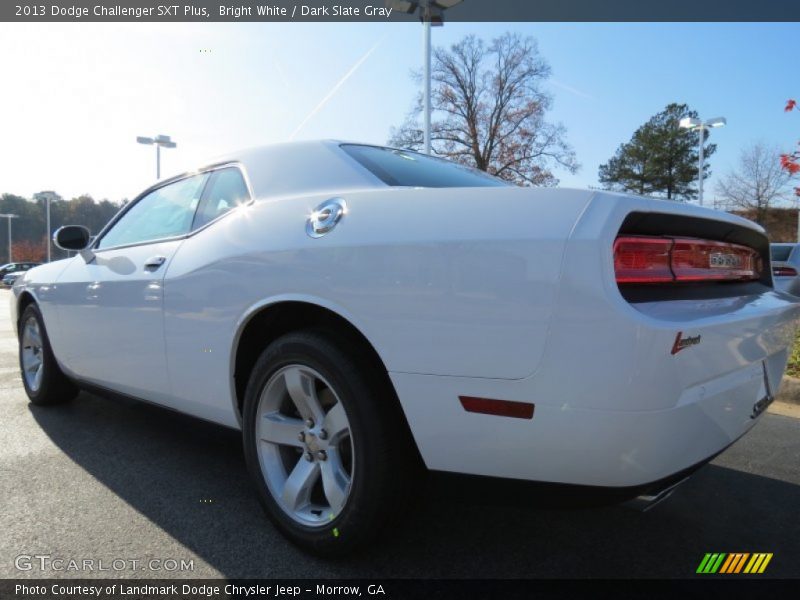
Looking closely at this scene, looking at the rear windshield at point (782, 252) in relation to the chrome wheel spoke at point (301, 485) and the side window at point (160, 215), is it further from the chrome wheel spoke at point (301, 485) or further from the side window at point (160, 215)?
the chrome wheel spoke at point (301, 485)

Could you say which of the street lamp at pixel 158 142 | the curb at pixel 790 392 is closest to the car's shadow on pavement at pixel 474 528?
the curb at pixel 790 392

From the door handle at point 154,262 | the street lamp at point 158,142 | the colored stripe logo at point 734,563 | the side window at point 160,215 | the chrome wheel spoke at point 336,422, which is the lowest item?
the colored stripe logo at point 734,563

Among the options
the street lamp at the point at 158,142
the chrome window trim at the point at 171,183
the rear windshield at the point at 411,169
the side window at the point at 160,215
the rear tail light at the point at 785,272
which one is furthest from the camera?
the street lamp at the point at 158,142

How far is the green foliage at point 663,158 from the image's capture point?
42031 millimetres

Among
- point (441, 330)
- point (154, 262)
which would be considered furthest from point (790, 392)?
point (154, 262)

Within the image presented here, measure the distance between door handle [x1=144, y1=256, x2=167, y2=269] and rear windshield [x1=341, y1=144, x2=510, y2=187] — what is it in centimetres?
101

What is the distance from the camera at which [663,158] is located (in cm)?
4222

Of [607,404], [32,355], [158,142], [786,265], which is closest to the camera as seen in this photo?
[607,404]

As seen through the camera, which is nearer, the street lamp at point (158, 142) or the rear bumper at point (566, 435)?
the rear bumper at point (566, 435)

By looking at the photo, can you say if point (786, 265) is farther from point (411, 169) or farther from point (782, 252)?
point (411, 169)

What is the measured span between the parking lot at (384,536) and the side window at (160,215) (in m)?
0.66

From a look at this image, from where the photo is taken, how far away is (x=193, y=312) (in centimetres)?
238

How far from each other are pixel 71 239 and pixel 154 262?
1389 mm

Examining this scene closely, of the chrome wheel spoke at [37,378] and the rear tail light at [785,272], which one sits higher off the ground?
the rear tail light at [785,272]
